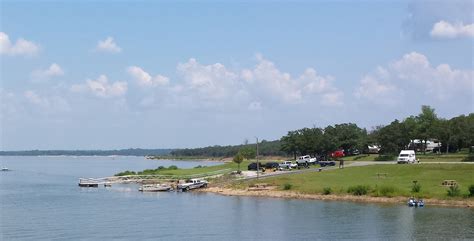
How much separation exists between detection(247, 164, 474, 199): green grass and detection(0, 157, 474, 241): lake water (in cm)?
504

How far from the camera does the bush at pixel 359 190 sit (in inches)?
2958

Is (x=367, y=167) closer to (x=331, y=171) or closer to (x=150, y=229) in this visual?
(x=331, y=171)

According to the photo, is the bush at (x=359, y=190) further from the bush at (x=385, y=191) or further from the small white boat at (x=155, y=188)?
the small white boat at (x=155, y=188)

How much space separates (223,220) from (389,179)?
1203 inches

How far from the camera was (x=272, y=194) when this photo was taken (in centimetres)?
8206

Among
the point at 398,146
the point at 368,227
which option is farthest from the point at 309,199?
the point at 398,146

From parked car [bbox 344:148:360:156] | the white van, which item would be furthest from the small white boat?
parked car [bbox 344:148:360:156]

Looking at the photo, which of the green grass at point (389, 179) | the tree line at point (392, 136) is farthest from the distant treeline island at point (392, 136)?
the green grass at point (389, 179)

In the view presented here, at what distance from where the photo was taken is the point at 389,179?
83125 millimetres

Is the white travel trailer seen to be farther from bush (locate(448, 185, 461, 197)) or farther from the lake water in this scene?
the lake water

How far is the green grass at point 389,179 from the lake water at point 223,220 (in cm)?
504

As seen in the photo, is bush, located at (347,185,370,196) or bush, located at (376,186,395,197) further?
bush, located at (347,185,370,196)

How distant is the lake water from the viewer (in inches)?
2055

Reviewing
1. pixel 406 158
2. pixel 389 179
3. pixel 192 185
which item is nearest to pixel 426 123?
pixel 406 158
